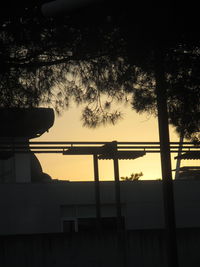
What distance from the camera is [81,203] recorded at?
25.6 m

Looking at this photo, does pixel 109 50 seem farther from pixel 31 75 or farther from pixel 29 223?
pixel 29 223

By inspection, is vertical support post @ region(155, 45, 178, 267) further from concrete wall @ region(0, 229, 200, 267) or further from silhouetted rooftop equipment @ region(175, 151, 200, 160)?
silhouetted rooftop equipment @ region(175, 151, 200, 160)

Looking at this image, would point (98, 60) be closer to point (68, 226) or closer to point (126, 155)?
point (126, 155)

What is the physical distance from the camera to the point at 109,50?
1345 centimetres

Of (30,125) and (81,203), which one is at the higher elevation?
(30,125)

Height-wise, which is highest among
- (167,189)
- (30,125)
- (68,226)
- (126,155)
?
(30,125)

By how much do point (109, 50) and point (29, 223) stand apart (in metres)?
12.1

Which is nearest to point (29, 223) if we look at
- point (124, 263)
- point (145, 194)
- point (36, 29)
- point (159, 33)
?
point (145, 194)

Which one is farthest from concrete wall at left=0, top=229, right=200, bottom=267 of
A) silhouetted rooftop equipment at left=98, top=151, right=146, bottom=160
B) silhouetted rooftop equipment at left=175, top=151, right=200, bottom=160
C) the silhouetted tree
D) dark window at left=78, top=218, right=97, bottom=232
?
dark window at left=78, top=218, right=97, bottom=232

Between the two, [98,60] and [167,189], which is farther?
[98,60]

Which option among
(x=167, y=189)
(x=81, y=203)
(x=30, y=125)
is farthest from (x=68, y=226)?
(x=167, y=189)

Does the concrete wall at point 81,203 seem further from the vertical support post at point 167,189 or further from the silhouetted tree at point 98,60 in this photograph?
the vertical support post at point 167,189

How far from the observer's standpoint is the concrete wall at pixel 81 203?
24.2 m

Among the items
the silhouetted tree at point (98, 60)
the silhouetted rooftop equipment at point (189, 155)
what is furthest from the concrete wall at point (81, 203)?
the silhouetted tree at point (98, 60)
